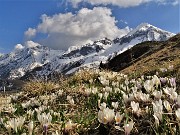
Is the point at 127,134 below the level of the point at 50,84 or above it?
below

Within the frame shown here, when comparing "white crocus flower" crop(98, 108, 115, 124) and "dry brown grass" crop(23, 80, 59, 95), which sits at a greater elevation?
"dry brown grass" crop(23, 80, 59, 95)

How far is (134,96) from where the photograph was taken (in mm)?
7184

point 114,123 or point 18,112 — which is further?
point 18,112

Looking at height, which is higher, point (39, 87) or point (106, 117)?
point (39, 87)

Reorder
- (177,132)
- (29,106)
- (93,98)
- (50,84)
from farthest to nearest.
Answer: (50,84) → (29,106) → (93,98) → (177,132)

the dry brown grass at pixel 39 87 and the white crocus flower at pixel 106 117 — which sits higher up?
the dry brown grass at pixel 39 87

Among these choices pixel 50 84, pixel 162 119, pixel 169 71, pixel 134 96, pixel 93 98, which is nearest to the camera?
pixel 162 119

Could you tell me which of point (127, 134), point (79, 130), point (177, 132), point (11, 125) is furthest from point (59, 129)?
point (177, 132)

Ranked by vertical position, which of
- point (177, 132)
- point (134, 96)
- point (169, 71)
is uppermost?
point (169, 71)

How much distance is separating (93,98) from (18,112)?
190 centimetres

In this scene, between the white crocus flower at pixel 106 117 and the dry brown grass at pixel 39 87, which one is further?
the dry brown grass at pixel 39 87

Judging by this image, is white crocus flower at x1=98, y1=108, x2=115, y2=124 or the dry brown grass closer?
white crocus flower at x1=98, y1=108, x2=115, y2=124

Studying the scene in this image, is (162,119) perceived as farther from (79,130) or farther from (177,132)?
(79,130)

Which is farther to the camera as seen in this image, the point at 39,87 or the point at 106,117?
the point at 39,87
